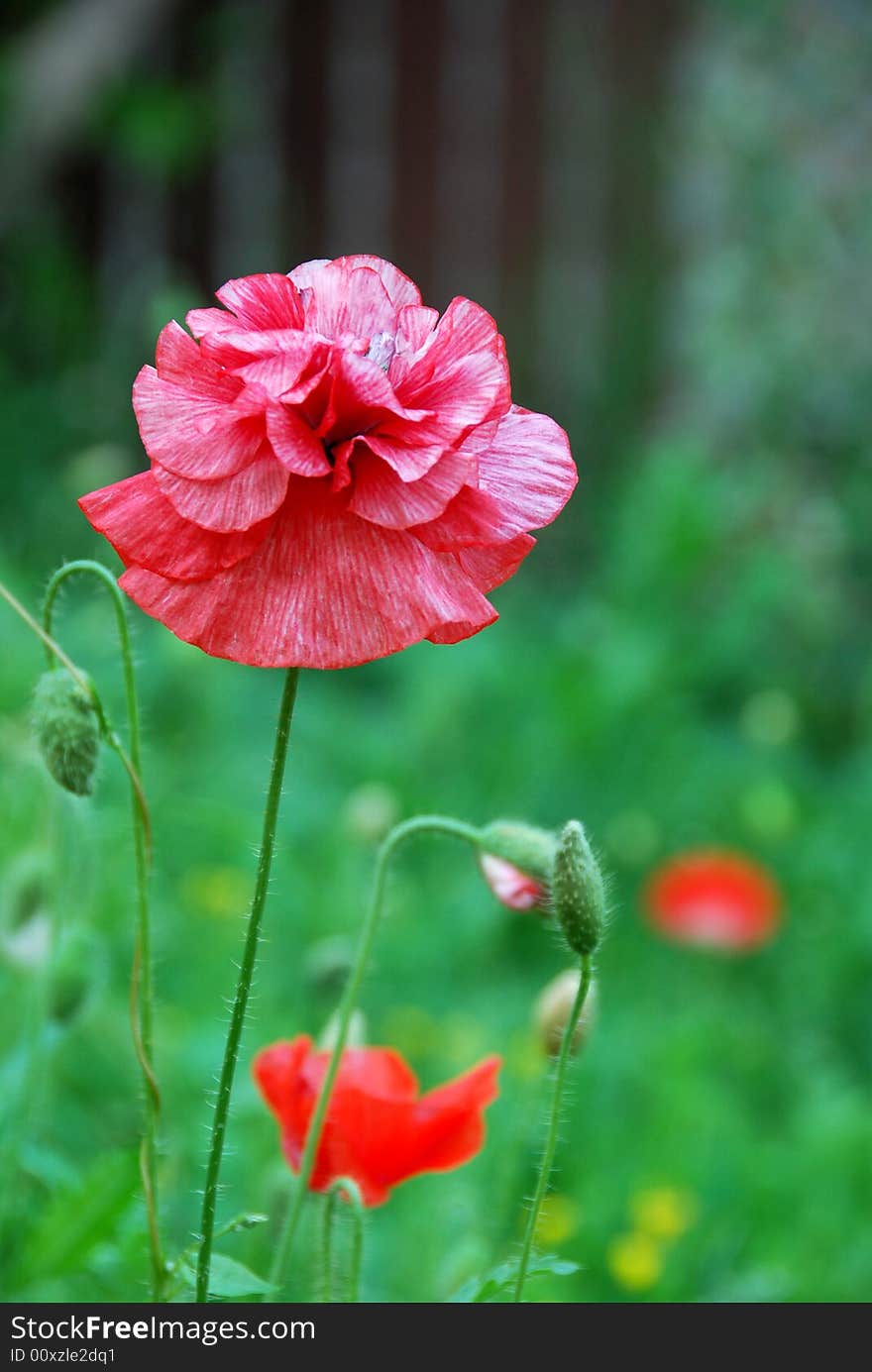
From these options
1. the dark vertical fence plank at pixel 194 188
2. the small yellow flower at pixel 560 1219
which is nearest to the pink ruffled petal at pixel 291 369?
the small yellow flower at pixel 560 1219

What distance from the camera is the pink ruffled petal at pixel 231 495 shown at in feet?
1.94

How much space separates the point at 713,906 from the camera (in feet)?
7.51

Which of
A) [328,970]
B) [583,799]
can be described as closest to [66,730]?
[328,970]

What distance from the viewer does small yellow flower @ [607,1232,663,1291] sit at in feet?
5.08

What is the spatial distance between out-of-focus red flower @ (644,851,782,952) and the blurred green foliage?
12cm

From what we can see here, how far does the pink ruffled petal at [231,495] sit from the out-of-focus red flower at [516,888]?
10.3 inches

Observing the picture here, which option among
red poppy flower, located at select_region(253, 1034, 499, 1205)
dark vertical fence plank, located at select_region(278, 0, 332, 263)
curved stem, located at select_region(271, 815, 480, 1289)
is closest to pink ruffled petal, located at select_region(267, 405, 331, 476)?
curved stem, located at select_region(271, 815, 480, 1289)

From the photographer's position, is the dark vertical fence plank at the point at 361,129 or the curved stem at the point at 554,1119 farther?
the dark vertical fence plank at the point at 361,129

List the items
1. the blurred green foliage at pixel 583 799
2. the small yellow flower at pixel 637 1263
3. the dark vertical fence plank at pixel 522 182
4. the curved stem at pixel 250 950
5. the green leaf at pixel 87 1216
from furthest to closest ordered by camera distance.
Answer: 1. the dark vertical fence plank at pixel 522 182
2. the small yellow flower at pixel 637 1263
3. the blurred green foliage at pixel 583 799
4. the green leaf at pixel 87 1216
5. the curved stem at pixel 250 950

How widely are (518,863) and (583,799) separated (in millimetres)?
2063

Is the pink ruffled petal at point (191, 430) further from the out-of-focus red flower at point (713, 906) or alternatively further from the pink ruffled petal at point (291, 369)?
the out-of-focus red flower at point (713, 906)

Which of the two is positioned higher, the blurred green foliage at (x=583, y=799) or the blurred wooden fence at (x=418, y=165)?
the blurred wooden fence at (x=418, y=165)

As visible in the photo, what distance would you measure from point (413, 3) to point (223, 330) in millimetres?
4623
